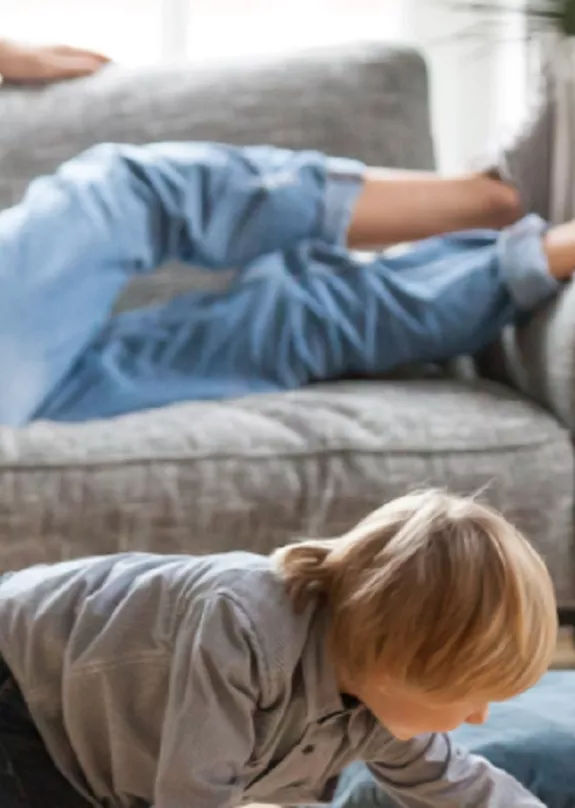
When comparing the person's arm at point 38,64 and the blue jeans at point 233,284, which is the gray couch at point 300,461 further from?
the person's arm at point 38,64

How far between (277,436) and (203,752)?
0.53 m

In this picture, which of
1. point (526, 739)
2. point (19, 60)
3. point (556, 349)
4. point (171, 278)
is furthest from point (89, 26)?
point (526, 739)

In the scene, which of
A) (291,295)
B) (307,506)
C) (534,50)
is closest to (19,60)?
(291,295)

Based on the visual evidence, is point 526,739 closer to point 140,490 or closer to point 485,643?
point 485,643

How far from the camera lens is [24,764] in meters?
1.00

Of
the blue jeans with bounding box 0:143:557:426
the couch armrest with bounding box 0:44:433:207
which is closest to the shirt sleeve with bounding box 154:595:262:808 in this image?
the blue jeans with bounding box 0:143:557:426

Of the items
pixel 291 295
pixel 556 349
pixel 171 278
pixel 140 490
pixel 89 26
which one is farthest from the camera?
pixel 89 26

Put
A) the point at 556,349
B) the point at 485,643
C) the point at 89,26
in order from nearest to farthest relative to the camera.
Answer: the point at 485,643 < the point at 556,349 < the point at 89,26

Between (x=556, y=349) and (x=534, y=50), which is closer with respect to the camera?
(x=556, y=349)

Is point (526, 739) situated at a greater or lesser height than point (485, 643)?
lesser

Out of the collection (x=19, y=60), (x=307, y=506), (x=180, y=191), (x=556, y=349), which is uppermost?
(x=19, y=60)

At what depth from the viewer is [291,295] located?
1.65 metres

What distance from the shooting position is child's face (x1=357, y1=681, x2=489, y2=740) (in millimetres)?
902

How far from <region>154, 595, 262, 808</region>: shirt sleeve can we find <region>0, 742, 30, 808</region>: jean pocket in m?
0.13
